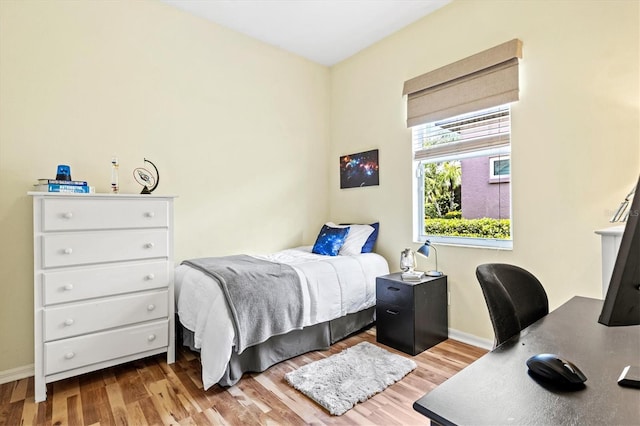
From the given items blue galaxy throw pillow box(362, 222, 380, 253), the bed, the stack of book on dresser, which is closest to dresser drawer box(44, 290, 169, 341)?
the bed

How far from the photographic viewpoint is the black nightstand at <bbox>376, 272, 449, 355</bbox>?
2.47 meters

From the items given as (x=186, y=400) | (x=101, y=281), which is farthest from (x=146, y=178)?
(x=186, y=400)

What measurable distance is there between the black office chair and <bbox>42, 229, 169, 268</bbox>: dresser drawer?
2.03 m

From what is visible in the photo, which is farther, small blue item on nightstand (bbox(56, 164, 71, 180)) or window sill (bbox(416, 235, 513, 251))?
window sill (bbox(416, 235, 513, 251))

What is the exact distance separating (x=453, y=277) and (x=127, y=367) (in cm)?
259

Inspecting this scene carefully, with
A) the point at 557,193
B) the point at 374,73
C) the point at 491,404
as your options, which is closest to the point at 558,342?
the point at 491,404

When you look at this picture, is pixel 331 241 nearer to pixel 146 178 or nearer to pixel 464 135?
pixel 464 135

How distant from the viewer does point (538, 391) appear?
0.69m

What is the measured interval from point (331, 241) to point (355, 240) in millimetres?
236

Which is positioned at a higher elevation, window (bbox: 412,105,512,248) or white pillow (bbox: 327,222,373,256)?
window (bbox: 412,105,512,248)

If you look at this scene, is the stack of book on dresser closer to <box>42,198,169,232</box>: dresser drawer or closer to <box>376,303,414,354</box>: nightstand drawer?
<box>42,198,169,232</box>: dresser drawer

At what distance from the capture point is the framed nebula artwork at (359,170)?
3.38 metres

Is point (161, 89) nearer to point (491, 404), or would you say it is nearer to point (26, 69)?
point (26, 69)

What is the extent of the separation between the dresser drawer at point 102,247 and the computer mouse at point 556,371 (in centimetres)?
223
